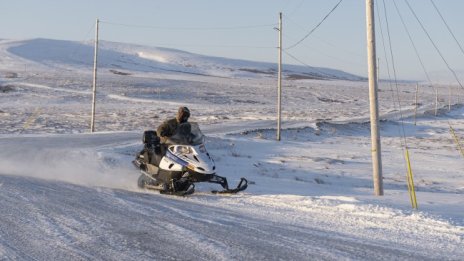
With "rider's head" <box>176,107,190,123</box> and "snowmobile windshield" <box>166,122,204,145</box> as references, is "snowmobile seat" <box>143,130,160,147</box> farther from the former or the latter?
"rider's head" <box>176,107,190,123</box>

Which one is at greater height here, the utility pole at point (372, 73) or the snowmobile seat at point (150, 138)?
the utility pole at point (372, 73)

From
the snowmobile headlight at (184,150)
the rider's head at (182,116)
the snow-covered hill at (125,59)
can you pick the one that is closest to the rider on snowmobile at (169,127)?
the rider's head at (182,116)

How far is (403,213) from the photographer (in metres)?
9.65

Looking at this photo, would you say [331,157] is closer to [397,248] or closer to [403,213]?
[403,213]

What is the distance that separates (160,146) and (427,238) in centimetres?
580

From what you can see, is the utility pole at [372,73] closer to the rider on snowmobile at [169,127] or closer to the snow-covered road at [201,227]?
the snow-covered road at [201,227]

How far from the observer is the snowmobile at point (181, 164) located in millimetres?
11430

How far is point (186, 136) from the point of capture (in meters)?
11.8

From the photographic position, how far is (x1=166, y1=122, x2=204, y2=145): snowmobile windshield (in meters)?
11.8

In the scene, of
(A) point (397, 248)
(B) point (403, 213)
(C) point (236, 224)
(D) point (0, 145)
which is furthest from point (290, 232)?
(D) point (0, 145)

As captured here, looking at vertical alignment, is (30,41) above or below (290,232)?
above

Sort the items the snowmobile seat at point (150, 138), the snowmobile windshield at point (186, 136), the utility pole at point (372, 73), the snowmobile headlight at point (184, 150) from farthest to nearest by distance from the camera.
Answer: the utility pole at point (372, 73) < the snowmobile seat at point (150, 138) < the snowmobile windshield at point (186, 136) < the snowmobile headlight at point (184, 150)

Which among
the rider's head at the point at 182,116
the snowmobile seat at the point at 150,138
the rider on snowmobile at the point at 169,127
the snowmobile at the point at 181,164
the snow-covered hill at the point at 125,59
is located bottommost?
the snowmobile at the point at 181,164

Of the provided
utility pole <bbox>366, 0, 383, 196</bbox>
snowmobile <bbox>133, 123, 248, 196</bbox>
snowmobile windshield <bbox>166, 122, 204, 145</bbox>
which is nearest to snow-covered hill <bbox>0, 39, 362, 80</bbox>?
utility pole <bbox>366, 0, 383, 196</bbox>
